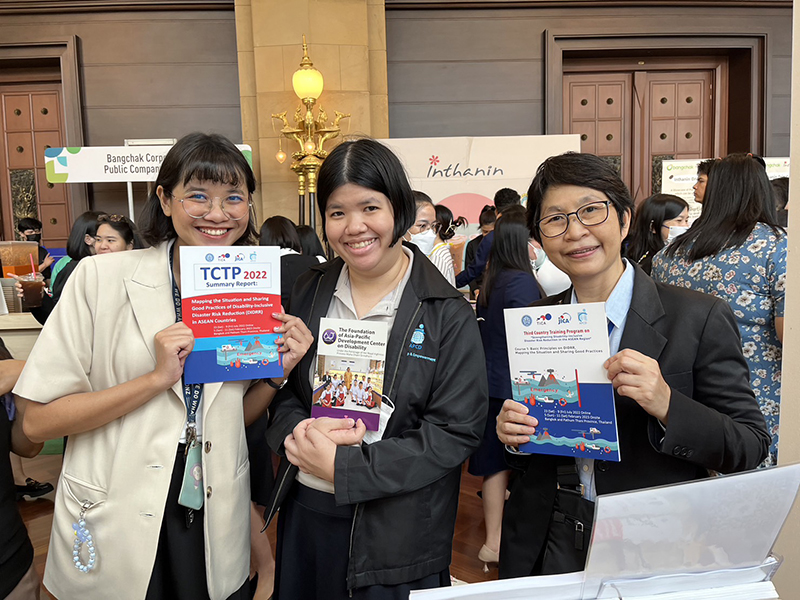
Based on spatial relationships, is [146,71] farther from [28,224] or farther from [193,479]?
[193,479]

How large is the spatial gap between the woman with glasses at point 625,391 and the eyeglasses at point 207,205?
0.69 metres

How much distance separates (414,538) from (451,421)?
0.26 meters

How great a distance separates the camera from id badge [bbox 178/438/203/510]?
1.22 m

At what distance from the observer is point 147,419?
3.95 feet

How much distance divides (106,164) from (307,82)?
213 centimetres

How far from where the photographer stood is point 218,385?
1.26m

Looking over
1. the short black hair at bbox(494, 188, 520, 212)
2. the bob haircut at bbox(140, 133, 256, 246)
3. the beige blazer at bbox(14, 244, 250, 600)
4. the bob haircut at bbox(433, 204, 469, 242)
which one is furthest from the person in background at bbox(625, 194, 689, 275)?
the beige blazer at bbox(14, 244, 250, 600)

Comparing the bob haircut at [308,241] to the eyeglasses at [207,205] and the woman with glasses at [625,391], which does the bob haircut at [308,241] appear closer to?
the eyeglasses at [207,205]

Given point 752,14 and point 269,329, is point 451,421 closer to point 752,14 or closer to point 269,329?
point 269,329

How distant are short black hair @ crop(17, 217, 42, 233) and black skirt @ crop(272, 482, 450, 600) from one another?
6.33 meters

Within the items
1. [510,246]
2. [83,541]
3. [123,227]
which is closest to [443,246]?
[510,246]

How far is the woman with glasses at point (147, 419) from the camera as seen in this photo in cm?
117

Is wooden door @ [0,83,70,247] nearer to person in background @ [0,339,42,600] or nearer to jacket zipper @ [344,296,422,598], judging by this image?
person in background @ [0,339,42,600]

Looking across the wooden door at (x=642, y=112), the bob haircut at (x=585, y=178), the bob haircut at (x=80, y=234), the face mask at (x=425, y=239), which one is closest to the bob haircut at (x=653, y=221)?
the face mask at (x=425, y=239)
